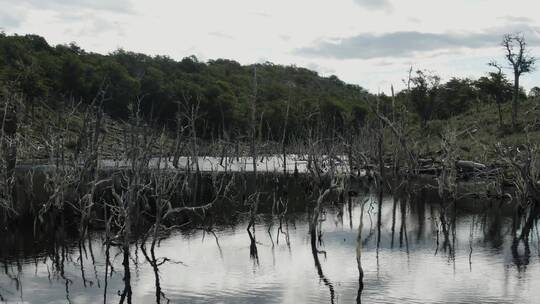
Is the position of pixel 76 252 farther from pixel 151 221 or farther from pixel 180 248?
pixel 151 221

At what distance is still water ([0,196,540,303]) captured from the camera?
944 inches

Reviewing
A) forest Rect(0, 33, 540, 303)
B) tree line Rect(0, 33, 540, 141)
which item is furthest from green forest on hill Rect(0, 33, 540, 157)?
forest Rect(0, 33, 540, 303)

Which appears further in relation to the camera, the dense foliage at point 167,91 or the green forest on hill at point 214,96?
the dense foliage at point 167,91

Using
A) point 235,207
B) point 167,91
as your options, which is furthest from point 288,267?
point 167,91

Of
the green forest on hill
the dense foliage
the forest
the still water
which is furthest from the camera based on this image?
the dense foliage

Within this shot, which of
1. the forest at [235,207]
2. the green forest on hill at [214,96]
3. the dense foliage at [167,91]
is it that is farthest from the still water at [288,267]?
the dense foliage at [167,91]

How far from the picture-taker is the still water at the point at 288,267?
2398cm

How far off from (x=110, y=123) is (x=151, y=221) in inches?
3438

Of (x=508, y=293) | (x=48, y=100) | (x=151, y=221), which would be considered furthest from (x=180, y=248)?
(x=48, y=100)

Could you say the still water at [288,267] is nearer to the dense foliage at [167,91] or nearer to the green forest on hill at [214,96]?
the green forest on hill at [214,96]

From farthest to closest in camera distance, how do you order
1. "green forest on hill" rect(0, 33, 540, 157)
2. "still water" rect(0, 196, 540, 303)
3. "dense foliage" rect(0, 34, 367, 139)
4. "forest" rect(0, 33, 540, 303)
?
"dense foliage" rect(0, 34, 367, 139) < "green forest on hill" rect(0, 33, 540, 157) < "forest" rect(0, 33, 540, 303) < "still water" rect(0, 196, 540, 303)

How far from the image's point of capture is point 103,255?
30547 millimetres

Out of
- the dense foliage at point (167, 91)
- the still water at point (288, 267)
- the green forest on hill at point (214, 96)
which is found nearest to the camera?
the still water at point (288, 267)

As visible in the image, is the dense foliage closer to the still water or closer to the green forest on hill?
the green forest on hill
